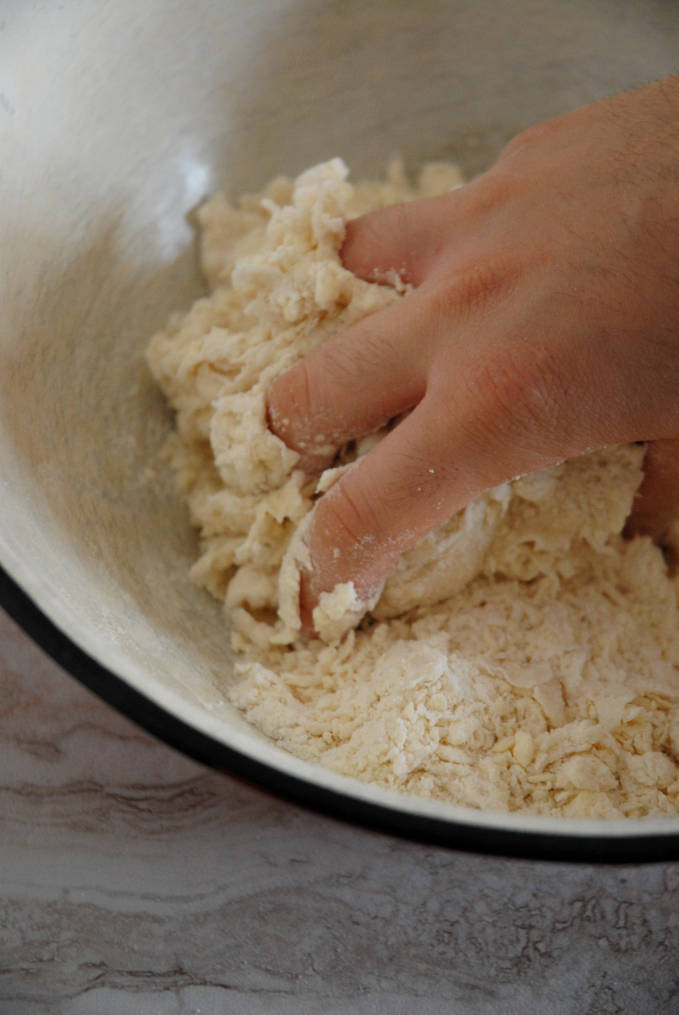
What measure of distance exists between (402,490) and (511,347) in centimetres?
15

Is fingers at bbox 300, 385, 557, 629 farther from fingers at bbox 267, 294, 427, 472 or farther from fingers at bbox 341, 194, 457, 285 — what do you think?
fingers at bbox 341, 194, 457, 285

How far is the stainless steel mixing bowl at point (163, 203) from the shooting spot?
21.6 inches

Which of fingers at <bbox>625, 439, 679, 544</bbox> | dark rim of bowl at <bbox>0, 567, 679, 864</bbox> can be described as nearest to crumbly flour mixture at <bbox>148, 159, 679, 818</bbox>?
fingers at <bbox>625, 439, 679, 544</bbox>

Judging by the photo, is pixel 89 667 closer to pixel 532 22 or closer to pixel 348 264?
pixel 348 264

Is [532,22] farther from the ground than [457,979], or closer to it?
farther from the ground

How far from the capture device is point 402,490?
720 mm

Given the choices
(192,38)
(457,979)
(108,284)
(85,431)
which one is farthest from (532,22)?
(457,979)

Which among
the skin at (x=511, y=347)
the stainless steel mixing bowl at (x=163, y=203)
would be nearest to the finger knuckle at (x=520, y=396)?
the skin at (x=511, y=347)

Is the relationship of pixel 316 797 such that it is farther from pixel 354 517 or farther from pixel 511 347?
pixel 511 347

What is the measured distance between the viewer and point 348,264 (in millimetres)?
856

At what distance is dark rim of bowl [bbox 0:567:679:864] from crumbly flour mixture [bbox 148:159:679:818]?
14 cm

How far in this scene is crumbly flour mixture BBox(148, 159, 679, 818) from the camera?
674 mm

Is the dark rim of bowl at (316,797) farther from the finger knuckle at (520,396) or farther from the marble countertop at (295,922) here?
the finger knuckle at (520,396)

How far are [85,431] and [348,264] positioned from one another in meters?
0.31
